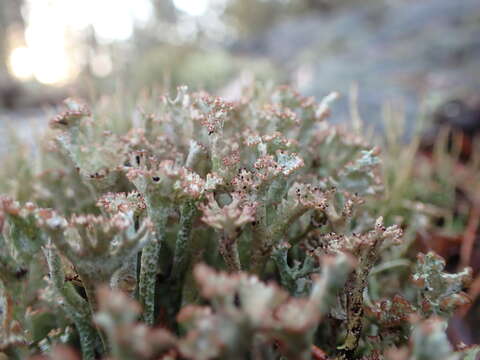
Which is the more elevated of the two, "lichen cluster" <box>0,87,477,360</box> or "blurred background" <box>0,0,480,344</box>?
"blurred background" <box>0,0,480,344</box>

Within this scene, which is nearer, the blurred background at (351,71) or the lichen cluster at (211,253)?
the lichen cluster at (211,253)

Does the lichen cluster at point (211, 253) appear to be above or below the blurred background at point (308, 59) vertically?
below

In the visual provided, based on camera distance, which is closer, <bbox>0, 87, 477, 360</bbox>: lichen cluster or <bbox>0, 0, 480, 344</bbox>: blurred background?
<bbox>0, 87, 477, 360</bbox>: lichen cluster

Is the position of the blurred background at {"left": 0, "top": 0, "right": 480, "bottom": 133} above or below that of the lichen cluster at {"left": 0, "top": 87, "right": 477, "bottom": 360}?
above

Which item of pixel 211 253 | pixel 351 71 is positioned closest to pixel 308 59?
pixel 351 71

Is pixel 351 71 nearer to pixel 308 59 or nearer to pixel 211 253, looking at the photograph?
pixel 308 59

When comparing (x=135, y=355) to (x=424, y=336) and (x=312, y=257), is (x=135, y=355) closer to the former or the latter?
(x=424, y=336)

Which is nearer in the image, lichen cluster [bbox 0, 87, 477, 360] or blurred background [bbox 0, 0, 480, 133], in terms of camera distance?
lichen cluster [bbox 0, 87, 477, 360]
